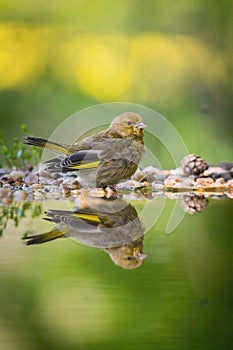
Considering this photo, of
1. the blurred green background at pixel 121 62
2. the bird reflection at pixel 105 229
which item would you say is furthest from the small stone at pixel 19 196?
the blurred green background at pixel 121 62

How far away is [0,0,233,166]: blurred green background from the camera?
5508mm

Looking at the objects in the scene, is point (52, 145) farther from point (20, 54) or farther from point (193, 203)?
point (20, 54)

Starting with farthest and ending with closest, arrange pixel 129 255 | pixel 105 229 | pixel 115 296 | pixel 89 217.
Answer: pixel 89 217, pixel 105 229, pixel 129 255, pixel 115 296

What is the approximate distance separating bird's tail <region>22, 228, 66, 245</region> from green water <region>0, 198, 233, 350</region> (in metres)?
0.02

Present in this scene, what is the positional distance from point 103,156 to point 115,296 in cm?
183

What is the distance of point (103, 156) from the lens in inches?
125

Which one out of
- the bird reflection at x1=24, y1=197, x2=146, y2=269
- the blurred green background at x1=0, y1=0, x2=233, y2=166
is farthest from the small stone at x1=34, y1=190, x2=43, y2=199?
the blurred green background at x1=0, y1=0, x2=233, y2=166

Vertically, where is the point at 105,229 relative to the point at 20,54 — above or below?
below

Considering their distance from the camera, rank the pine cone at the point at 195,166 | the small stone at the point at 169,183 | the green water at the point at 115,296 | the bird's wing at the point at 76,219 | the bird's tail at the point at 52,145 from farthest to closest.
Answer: the pine cone at the point at 195,166 < the small stone at the point at 169,183 < the bird's tail at the point at 52,145 < the bird's wing at the point at 76,219 < the green water at the point at 115,296

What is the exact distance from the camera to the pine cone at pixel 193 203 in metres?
2.66

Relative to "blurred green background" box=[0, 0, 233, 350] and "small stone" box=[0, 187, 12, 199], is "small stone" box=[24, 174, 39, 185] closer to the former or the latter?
"small stone" box=[0, 187, 12, 199]

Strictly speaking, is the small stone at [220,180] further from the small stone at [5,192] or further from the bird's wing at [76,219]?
the bird's wing at [76,219]

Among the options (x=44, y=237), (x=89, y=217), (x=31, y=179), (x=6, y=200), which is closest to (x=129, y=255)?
(x=44, y=237)

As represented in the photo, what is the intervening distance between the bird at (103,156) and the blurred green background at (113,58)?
211cm
